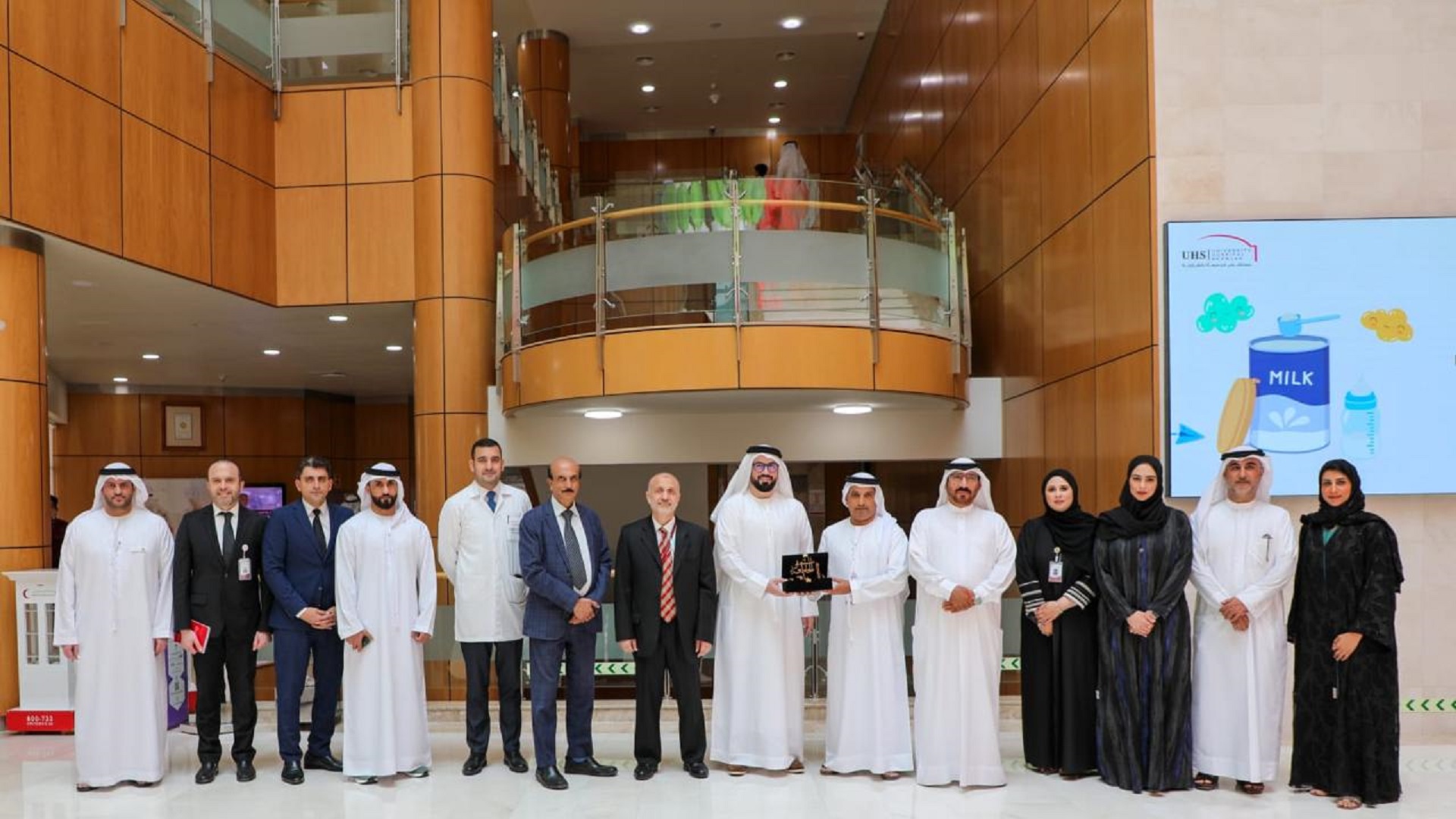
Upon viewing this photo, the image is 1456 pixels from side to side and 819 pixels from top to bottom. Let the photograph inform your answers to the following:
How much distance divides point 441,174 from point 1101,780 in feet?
25.9

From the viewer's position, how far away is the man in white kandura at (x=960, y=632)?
20.0ft

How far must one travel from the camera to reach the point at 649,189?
9672mm

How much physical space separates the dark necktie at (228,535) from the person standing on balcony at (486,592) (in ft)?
3.75

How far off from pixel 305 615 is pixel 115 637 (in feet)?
3.48

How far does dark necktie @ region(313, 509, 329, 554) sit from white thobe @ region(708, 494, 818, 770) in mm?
2219

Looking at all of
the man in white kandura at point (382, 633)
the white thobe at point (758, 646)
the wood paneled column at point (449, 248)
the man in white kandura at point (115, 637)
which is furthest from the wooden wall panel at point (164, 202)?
the white thobe at point (758, 646)

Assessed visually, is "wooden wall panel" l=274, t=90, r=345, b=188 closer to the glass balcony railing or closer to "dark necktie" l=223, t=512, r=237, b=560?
the glass balcony railing

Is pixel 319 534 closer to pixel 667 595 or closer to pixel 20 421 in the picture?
pixel 667 595

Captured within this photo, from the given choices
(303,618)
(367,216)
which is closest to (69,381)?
(367,216)

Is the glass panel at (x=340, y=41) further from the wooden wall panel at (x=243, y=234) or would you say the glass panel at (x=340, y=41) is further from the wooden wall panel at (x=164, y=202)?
the wooden wall panel at (x=164, y=202)

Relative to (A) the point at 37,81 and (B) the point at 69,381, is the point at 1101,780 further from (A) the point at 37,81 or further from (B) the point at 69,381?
(B) the point at 69,381

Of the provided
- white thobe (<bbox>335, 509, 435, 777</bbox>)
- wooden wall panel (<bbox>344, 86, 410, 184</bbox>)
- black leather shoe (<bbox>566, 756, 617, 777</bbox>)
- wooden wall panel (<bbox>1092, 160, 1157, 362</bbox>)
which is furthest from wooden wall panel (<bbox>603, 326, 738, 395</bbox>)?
black leather shoe (<bbox>566, 756, 617, 777</bbox>)

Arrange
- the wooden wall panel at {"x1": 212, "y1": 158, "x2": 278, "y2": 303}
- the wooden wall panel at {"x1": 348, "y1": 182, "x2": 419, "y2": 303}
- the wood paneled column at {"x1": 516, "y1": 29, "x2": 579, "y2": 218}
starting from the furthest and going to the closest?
the wood paneled column at {"x1": 516, "y1": 29, "x2": 579, "y2": 218}, the wooden wall panel at {"x1": 348, "y1": 182, "x2": 419, "y2": 303}, the wooden wall panel at {"x1": 212, "y1": 158, "x2": 278, "y2": 303}

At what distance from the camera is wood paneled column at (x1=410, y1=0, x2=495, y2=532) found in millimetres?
10797
